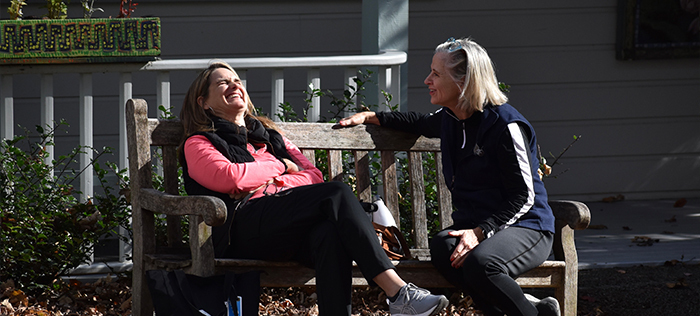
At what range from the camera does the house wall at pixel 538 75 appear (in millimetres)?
6090

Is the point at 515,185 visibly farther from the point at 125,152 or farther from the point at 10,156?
the point at 10,156

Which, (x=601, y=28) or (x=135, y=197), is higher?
(x=601, y=28)

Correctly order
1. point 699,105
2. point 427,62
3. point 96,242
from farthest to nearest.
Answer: point 699,105 < point 427,62 < point 96,242

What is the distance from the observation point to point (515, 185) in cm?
293

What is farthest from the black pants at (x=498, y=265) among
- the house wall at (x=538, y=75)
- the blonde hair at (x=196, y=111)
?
the house wall at (x=538, y=75)

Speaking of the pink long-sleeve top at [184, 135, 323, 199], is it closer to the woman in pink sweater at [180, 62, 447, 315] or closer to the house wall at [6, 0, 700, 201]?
the woman in pink sweater at [180, 62, 447, 315]

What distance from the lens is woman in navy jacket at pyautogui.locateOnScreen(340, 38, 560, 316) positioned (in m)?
2.82

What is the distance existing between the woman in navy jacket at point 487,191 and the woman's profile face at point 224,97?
2.89 ft

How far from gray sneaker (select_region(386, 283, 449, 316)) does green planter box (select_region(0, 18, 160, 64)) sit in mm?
2100

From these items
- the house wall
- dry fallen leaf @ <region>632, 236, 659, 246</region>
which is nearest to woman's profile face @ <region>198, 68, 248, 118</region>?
the house wall

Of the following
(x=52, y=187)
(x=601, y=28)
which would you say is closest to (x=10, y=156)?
(x=52, y=187)

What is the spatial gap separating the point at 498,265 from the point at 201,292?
1.11 m

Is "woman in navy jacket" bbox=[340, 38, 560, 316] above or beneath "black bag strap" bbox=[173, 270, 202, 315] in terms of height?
above

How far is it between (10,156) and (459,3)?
13.0 feet
